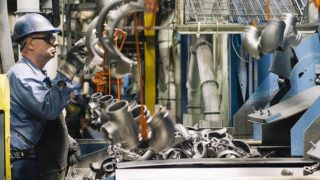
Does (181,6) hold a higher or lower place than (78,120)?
higher

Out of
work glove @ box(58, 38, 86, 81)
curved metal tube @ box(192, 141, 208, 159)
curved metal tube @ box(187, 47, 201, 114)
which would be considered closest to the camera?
work glove @ box(58, 38, 86, 81)

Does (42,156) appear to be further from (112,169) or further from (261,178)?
(261,178)

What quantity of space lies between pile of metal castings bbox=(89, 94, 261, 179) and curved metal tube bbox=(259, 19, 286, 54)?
61 cm

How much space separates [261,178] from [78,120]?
7.67 meters

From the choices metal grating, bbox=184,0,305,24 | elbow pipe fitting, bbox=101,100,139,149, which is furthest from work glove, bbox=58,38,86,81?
metal grating, bbox=184,0,305,24

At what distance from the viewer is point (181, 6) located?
5.16 metres

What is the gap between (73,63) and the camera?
3.81 meters

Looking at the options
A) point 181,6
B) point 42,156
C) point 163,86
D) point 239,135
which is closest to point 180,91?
point 163,86

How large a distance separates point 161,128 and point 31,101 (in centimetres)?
120

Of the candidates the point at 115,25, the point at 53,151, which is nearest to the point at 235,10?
the point at 53,151

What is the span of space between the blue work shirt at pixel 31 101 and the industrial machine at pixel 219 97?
22 centimetres

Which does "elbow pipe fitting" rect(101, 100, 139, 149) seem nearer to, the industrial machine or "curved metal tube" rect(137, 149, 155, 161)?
the industrial machine

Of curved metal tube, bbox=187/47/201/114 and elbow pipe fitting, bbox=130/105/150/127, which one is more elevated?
elbow pipe fitting, bbox=130/105/150/127

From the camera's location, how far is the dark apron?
4.10 meters
